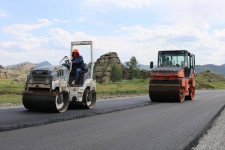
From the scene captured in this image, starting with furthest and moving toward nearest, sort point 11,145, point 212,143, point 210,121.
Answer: point 210,121 → point 212,143 → point 11,145

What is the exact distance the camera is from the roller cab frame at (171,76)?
16.5 m

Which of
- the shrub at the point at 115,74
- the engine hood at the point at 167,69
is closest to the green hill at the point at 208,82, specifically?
the shrub at the point at 115,74

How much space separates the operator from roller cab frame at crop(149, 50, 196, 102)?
23.4ft

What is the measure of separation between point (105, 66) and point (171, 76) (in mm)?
65310

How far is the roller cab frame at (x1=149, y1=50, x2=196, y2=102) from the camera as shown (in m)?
16.5

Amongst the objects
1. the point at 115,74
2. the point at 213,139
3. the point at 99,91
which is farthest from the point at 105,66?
the point at 213,139

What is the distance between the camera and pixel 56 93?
364 inches

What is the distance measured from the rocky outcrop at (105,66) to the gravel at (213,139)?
71.2 m

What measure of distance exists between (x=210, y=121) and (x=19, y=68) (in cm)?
18248

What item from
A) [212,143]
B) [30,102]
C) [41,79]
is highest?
[41,79]

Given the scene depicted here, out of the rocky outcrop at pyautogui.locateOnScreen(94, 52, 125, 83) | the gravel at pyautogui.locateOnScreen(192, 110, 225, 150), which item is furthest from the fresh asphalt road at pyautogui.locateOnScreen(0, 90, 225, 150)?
the rocky outcrop at pyautogui.locateOnScreen(94, 52, 125, 83)

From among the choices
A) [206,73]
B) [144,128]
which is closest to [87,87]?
[144,128]

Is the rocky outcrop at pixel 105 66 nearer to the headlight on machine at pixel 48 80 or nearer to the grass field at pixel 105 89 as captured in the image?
the grass field at pixel 105 89

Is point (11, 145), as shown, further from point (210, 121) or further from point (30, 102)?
point (210, 121)
